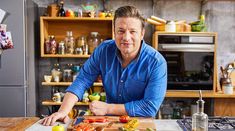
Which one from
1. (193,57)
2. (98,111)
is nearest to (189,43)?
(193,57)

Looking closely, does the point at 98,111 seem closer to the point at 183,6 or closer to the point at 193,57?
the point at 193,57

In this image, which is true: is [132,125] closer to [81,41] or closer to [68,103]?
[68,103]

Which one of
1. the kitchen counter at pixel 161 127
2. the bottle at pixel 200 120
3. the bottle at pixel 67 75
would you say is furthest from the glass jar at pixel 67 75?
the bottle at pixel 200 120

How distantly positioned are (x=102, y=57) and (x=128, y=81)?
25 centimetres

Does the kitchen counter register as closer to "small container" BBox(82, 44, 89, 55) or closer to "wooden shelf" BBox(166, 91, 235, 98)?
"wooden shelf" BBox(166, 91, 235, 98)

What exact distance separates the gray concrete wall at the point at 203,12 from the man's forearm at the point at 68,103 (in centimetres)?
211

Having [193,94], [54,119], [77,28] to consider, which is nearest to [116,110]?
[54,119]

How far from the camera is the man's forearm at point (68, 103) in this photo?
1.60 m

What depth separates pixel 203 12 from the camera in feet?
11.9

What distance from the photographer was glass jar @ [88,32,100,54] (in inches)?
135

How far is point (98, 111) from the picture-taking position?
5.08ft

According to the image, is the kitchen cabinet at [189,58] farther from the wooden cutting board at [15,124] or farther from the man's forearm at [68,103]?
the wooden cutting board at [15,124]

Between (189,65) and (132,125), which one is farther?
(189,65)

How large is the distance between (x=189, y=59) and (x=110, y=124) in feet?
7.01
